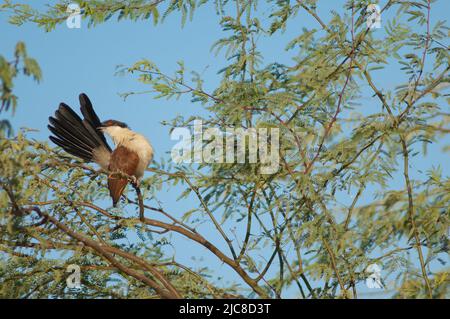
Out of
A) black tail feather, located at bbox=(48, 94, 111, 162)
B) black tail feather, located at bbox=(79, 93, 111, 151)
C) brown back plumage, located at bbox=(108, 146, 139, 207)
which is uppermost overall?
black tail feather, located at bbox=(79, 93, 111, 151)

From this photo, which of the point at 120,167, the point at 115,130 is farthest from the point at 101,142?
the point at 120,167

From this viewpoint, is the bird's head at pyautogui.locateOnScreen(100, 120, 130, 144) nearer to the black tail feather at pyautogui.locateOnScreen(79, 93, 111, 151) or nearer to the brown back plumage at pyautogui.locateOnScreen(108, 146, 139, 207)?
the black tail feather at pyautogui.locateOnScreen(79, 93, 111, 151)

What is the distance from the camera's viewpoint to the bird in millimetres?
5738

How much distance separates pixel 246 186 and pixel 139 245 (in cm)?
100

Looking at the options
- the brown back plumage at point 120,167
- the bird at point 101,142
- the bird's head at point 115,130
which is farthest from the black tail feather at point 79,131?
the brown back plumage at point 120,167

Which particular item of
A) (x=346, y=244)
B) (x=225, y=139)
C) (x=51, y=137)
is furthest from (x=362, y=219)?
(x=51, y=137)

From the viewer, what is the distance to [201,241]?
Result: 4.68 meters

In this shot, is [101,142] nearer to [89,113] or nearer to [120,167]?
[89,113]

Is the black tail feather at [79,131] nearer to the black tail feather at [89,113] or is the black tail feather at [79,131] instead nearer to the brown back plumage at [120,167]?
the black tail feather at [89,113]

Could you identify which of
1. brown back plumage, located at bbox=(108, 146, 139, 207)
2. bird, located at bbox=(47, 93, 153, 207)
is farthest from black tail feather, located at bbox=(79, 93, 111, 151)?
brown back plumage, located at bbox=(108, 146, 139, 207)

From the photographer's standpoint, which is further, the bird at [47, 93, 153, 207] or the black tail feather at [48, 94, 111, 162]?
the black tail feather at [48, 94, 111, 162]

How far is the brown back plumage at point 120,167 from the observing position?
17.7 ft

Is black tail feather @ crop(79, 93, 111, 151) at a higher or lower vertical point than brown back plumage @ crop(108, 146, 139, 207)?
higher

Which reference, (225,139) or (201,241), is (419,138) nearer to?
(225,139)
